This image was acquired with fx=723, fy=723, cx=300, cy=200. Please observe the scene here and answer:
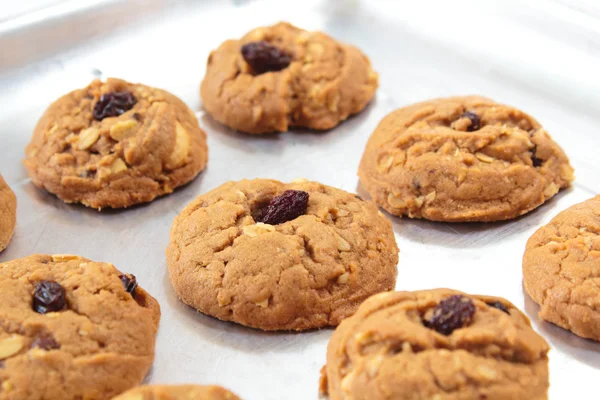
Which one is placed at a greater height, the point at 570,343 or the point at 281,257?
the point at 281,257

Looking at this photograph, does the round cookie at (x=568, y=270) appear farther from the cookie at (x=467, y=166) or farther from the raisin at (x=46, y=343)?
the raisin at (x=46, y=343)

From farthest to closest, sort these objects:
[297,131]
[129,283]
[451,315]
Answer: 1. [297,131]
2. [129,283]
3. [451,315]

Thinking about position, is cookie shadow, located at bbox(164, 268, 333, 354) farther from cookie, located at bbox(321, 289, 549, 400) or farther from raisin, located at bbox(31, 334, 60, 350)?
raisin, located at bbox(31, 334, 60, 350)

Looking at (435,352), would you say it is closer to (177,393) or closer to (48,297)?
(177,393)

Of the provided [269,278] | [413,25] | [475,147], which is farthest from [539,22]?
[269,278]

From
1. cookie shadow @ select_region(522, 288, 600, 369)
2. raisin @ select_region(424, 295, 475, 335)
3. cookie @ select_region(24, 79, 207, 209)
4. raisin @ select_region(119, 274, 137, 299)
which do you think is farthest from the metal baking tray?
raisin @ select_region(424, 295, 475, 335)

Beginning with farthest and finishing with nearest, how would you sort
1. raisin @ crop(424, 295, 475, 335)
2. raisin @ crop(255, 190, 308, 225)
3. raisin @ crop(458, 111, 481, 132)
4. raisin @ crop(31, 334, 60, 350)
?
raisin @ crop(458, 111, 481, 132), raisin @ crop(255, 190, 308, 225), raisin @ crop(31, 334, 60, 350), raisin @ crop(424, 295, 475, 335)

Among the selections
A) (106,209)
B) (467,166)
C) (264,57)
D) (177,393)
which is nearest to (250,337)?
(177,393)

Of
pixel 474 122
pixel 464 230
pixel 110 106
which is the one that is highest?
pixel 474 122
